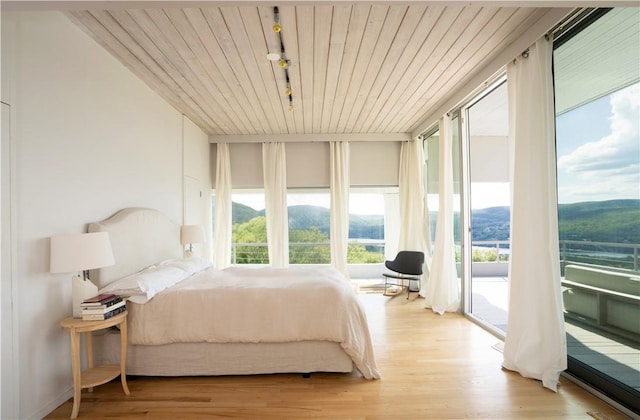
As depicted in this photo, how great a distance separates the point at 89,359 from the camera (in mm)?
2283

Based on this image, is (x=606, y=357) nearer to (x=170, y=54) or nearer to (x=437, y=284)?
(x=437, y=284)

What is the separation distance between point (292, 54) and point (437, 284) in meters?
3.38

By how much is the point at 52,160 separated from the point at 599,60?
378 cm

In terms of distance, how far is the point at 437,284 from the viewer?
13.9 feet

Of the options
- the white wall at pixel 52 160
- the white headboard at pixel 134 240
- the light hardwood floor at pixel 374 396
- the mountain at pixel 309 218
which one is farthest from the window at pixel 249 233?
the light hardwood floor at pixel 374 396

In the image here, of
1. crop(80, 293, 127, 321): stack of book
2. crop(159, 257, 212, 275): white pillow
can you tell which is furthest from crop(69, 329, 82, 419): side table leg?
crop(159, 257, 212, 275): white pillow

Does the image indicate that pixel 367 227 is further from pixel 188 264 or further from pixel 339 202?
pixel 188 264

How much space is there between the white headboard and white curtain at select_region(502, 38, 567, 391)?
3369 mm

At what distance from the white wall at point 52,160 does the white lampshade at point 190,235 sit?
1281 millimetres

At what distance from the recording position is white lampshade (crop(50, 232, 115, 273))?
6.40ft

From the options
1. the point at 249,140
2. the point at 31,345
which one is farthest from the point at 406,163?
the point at 31,345

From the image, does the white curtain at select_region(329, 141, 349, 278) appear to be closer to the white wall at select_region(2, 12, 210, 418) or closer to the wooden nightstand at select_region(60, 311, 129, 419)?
the white wall at select_region(2, 12, 210, 418)

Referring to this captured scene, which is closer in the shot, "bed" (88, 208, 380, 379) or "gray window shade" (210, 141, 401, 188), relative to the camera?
"bed" (88, 208, 380, 379)

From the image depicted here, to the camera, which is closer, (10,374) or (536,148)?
(10,374)
